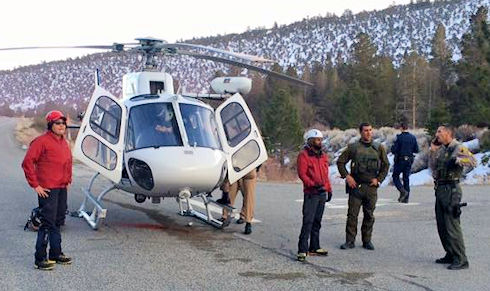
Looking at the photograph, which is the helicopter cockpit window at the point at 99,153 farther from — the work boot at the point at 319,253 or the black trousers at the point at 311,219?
the work boot at the point at 319,253

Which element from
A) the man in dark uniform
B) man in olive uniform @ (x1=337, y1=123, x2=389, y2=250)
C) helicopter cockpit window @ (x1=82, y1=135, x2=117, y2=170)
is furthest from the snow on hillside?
man in olive uniform @ (x1=337, y1=123, x2=389, y2=250)

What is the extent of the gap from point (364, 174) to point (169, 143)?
2.93m

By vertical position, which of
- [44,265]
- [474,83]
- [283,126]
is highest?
[474,83]

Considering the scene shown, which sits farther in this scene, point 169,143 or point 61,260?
point 169,143

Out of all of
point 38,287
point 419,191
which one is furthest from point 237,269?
point 419,191

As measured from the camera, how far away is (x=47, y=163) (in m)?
7.31

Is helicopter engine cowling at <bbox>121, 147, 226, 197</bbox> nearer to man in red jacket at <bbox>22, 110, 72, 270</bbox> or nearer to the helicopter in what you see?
the helicopter

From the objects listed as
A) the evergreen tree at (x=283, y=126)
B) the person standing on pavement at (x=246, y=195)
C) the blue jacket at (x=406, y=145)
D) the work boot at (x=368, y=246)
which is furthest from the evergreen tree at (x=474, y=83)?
the work boot at (x=368, y=246)

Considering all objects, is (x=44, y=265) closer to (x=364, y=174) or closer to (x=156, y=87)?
(x=364, y=174)

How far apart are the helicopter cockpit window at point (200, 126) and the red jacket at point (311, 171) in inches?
75.0

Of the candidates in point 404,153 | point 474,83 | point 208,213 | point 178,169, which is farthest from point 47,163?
point 474,83

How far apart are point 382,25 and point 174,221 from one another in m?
144

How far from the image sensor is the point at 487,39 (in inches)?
1203

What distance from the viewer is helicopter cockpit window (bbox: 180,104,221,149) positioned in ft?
Answer: 30.7
